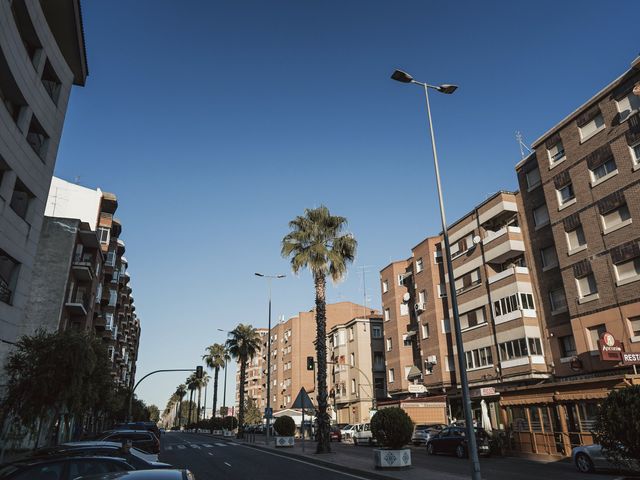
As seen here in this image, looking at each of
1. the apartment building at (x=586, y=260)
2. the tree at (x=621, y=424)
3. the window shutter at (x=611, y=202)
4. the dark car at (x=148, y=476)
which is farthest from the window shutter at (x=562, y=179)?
the dark car at (x=148, y=476)

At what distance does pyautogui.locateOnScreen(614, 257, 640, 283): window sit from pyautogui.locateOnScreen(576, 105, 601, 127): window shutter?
348 inches

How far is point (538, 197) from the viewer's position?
3184 centimetres

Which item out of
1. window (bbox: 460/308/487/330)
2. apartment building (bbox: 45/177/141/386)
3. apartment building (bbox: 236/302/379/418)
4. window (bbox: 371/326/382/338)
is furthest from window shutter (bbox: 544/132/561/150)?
apartment building (bbox: 236/302/379/418)

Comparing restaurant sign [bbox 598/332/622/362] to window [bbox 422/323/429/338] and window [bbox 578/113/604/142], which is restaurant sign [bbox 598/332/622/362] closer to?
window [bbox 578/113/604/142]

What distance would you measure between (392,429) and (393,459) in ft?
3.44

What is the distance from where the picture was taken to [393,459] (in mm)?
16797

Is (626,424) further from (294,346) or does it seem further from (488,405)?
(294,346)

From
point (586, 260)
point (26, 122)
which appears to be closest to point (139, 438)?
point (26, 122)

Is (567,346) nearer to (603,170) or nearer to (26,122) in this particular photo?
(603,170)

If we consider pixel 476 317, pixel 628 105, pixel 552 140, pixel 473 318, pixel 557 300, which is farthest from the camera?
pixel 473 318

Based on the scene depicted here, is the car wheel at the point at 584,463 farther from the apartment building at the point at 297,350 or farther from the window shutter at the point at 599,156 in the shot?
the apartment building at the point at 297,350

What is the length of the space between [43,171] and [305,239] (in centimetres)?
1594

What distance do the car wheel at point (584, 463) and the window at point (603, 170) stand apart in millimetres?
15585

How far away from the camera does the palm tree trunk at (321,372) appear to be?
2502cm
